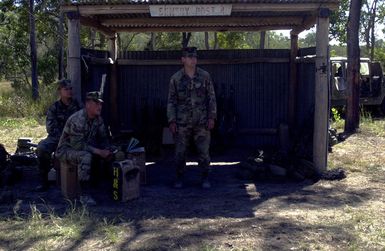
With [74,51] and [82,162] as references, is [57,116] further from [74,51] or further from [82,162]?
[82,162]

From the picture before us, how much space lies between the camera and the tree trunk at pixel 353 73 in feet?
40.1

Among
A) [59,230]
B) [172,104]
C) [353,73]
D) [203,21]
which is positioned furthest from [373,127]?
[59,230]

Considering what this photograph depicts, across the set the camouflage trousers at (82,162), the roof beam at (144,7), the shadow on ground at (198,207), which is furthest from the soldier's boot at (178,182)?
the roof beam at (144,7)

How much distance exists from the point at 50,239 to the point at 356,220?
317 cm

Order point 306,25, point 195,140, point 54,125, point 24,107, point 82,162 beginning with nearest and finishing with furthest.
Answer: point 82,162
point 54,125
point 195,140
point 306,25
point 24,107

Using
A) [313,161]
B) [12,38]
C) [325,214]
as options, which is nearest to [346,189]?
[313,161]

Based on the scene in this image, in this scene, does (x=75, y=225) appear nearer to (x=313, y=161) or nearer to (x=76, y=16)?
(x=76, y=16)

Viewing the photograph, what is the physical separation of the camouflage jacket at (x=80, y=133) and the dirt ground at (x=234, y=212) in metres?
0.67

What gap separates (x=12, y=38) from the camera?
966 inches

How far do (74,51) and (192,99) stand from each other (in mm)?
1877

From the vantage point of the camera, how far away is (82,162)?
20.3 ft

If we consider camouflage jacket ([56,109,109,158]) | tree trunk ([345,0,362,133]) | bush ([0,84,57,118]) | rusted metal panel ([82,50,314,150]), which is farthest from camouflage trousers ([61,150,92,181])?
bush ([0,84,57,118])

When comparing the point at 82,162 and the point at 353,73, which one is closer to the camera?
the point at 82,162

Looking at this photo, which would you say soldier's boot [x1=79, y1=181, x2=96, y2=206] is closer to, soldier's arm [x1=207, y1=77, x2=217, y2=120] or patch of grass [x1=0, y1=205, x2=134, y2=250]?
patch of grass [x1=0, y1=205, x2=134, y2=250]
